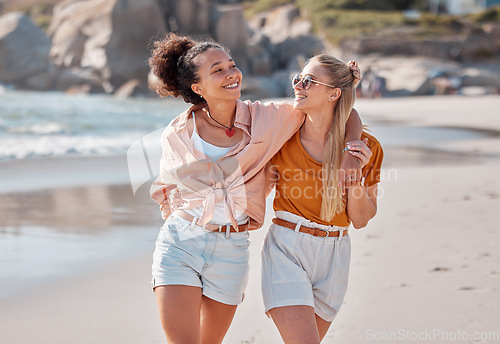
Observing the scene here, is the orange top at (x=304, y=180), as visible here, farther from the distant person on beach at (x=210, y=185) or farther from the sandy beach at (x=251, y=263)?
the sandy beach at (x=251, y=263)

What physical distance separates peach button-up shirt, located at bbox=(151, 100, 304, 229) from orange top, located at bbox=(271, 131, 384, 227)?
84mm

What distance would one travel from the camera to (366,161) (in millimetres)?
2943

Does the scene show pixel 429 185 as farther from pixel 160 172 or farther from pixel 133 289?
pixel 160 172

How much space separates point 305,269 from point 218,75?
3.45 ft

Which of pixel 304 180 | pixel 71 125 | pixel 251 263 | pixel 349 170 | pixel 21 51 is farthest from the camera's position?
pixel 21 51

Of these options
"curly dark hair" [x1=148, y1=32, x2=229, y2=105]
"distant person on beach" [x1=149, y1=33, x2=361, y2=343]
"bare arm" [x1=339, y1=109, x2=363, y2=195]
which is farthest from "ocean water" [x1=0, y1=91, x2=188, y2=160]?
"bare arm" [x1=339, y1=109, x2=363, y2=195]

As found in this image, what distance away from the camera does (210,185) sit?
10.2 feet

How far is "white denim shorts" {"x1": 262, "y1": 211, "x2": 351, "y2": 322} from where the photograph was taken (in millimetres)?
2906

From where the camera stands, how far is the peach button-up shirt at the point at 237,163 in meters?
3.06

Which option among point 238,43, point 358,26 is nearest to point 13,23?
point 238,43

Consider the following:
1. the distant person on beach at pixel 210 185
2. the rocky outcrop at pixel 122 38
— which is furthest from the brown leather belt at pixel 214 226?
the rocky outcrop at pixel 122 38

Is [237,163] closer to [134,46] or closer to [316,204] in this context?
[316,204]

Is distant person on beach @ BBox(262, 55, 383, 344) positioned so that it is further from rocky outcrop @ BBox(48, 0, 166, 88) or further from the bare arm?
rocky outcrop @ BBox(48, 0, 166, 88)

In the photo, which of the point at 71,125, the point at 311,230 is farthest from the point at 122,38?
the point at 311,230
